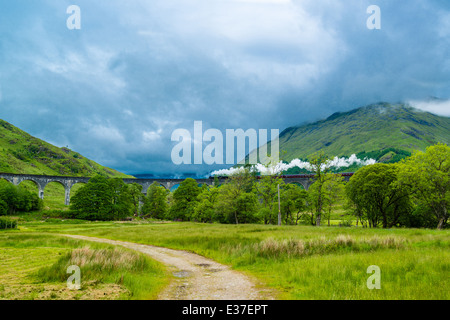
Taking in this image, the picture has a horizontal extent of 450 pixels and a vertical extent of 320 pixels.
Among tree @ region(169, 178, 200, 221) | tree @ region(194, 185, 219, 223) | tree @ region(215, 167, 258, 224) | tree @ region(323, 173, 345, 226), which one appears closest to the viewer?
tree @ region(323, 173, 345, 226)

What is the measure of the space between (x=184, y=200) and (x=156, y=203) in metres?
14.6

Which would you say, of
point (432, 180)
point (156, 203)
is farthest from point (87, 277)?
point (156, 203)

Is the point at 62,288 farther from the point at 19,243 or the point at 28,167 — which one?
the point at 28,167

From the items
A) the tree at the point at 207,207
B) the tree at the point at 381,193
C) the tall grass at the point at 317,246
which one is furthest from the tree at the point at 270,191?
the tall grass at the point at 317,246

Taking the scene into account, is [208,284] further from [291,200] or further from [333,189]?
[333,189]

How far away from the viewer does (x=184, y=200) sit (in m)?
64.5

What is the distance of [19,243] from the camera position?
21219mm

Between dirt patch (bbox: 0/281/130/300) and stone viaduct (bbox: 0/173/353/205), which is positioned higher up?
stone viaduct (bbox: 0/173/353/205)

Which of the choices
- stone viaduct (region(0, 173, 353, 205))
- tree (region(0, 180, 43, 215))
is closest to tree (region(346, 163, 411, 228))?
stone viaduct (region(0, 173, 353, 205))

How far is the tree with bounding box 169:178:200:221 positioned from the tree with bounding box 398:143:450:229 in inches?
1688

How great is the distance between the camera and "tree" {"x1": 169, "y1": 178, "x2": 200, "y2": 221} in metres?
64.2

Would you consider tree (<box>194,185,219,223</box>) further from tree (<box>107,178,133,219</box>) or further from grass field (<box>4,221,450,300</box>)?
grass field (<box>4,221,450,300</box>)
